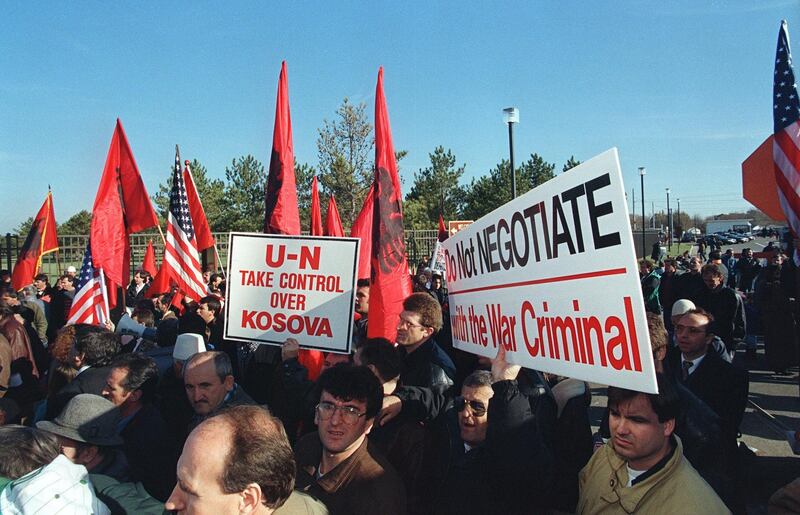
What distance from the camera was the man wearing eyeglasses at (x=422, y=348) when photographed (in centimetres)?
387

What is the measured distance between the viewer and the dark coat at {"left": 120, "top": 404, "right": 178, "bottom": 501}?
10.4ft

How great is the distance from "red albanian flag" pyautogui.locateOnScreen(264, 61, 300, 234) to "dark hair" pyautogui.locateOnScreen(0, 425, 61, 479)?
3243mm

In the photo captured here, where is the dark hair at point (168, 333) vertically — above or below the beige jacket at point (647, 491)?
above

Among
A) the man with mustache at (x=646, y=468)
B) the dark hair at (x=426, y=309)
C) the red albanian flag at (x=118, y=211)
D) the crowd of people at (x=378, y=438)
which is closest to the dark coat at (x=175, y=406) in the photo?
the crowd of people at (x=378, y=438)

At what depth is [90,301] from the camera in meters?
6.57

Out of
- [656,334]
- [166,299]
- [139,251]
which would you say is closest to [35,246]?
[166,299]

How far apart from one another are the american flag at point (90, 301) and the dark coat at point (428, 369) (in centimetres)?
420

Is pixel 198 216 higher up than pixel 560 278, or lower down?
higher up

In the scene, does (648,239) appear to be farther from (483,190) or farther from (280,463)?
(280,463)

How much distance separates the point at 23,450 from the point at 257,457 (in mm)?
1276

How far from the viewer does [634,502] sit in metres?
2.30

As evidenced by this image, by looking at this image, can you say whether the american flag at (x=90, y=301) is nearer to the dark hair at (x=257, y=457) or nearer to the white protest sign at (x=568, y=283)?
the white protest sign at (x=568, y=283)

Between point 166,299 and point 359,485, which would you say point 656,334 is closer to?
point 359,485

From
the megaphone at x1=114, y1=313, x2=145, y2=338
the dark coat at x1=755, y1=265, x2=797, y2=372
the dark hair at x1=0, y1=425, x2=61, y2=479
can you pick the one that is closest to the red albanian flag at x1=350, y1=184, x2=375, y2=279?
the megaphone at x1=114, y1=313, x2=145, y2=338
